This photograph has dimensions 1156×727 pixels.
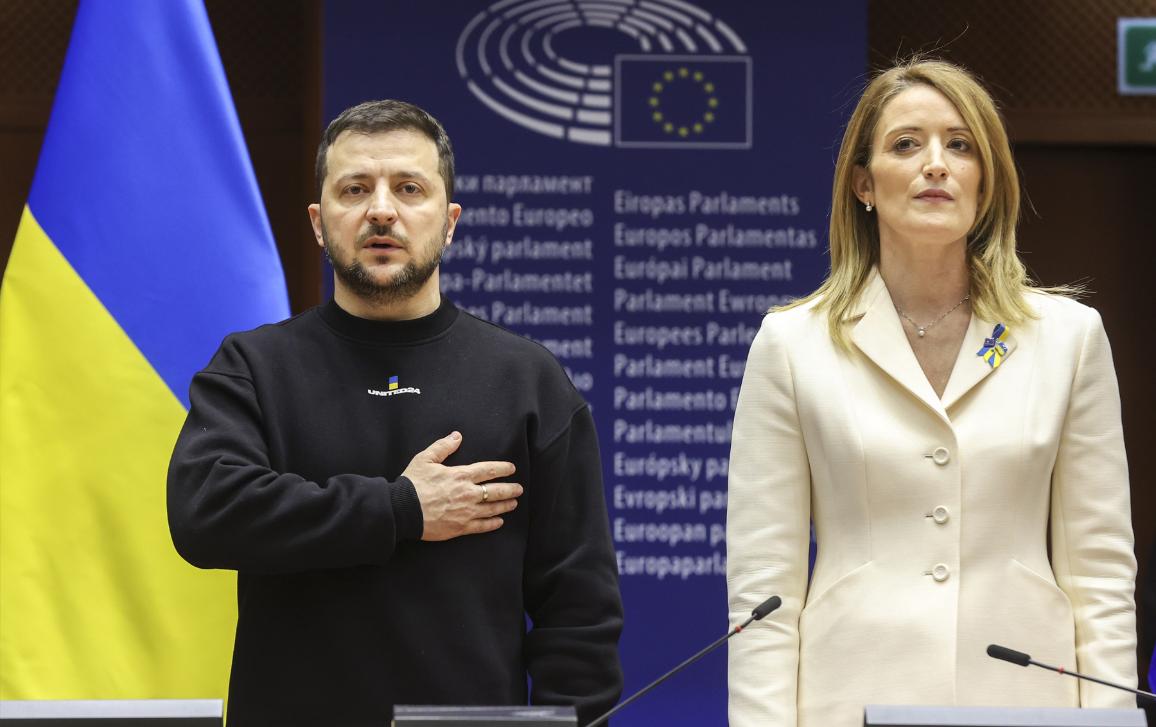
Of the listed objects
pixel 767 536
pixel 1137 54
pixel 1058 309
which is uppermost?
pixel 1137 54

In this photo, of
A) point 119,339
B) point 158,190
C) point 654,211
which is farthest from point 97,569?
point 654,211

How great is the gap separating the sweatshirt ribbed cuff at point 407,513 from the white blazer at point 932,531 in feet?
1.40

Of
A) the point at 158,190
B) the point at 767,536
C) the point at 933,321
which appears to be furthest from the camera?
the point at 158,190

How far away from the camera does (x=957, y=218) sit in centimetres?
209

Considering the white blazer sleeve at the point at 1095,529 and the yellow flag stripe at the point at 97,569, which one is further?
the yellow flag stripe at the point at 97,569

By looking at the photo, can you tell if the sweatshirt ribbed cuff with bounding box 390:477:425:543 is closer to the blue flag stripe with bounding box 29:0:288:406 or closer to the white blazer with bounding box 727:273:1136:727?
the white blazer with bounding box 727:273:1136:727

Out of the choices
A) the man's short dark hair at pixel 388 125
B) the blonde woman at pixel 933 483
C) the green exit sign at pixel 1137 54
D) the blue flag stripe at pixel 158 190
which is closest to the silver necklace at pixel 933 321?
the blonde woman at pixel 933 483

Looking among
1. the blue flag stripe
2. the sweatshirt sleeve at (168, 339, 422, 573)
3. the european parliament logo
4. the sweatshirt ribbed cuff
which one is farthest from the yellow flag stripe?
the european parliament logo

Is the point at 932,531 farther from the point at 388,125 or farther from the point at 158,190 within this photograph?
the point at 158,190

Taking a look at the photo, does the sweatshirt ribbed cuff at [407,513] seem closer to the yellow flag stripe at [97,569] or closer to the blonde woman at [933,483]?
the blonde woman at [933,483]

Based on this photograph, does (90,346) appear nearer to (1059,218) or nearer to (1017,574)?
(1017,574)

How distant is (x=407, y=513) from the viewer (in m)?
1.98

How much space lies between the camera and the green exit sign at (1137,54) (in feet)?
16.8

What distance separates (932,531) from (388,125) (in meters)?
0.94
